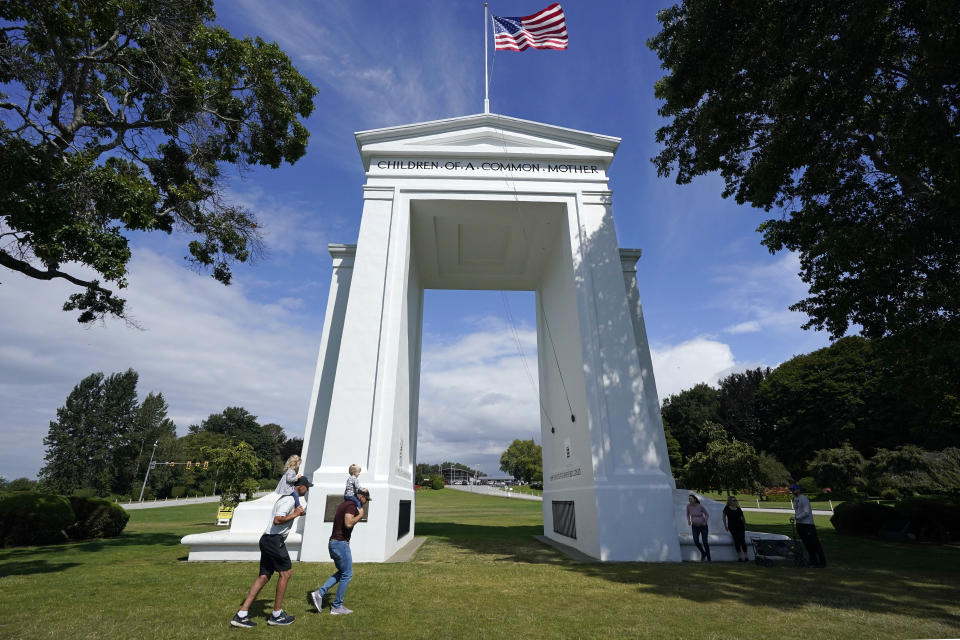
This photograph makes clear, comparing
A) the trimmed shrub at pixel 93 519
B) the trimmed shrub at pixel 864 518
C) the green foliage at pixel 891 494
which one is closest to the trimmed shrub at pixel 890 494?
the green foliage at pixel 891 494

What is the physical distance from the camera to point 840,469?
1422 inches

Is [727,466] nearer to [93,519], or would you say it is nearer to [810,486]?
[810,486]

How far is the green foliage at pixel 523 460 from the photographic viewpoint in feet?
289

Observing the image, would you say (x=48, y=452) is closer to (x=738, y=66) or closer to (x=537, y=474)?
(x=537, y=474)

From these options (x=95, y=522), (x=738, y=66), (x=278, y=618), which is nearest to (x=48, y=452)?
(x=95, y=522)

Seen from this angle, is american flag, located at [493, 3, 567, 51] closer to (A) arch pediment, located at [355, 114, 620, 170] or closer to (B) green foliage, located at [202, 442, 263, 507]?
(A) arch pediment, located at [355, 114, 620, 170]

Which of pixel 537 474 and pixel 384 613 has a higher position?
pixel 537 474

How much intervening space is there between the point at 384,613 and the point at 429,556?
579 cm

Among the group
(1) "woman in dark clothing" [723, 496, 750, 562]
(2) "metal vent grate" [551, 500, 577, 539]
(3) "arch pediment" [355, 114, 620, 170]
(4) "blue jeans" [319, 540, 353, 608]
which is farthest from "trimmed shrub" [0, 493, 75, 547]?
(1) "woman in dark clothing" [723, 496, 750, 562]

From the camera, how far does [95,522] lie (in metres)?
15.8

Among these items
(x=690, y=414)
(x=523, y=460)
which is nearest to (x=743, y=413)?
(x=690, y=414)

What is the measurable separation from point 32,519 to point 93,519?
1.99 meters

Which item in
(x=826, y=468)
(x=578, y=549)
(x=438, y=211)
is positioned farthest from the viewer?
(x=826, y=468)

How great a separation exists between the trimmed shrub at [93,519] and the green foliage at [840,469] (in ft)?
143
